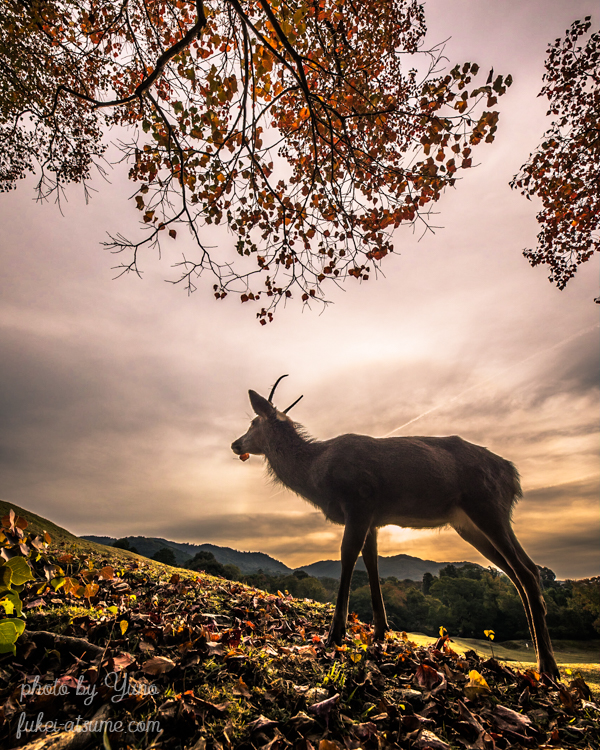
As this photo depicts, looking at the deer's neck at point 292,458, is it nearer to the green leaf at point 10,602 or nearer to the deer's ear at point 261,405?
the deer's ear at point 261,405

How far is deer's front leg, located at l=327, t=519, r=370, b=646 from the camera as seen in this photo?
4278 millimetres

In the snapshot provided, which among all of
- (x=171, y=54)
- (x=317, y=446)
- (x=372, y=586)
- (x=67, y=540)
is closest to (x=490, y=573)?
(x=372, y=586)

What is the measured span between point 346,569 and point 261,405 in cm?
329

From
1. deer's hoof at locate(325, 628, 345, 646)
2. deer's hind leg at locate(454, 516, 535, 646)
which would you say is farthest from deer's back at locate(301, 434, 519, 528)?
deer's hoof at locate(325, 628, 345, 646)

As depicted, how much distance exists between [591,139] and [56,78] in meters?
14.6

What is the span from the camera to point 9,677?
7.04 feet

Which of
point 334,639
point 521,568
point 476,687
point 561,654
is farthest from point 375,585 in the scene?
point 561,654

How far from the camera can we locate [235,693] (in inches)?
93.9

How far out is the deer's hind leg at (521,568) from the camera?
4.41 metres

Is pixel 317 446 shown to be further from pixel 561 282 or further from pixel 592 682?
pixel 561 282

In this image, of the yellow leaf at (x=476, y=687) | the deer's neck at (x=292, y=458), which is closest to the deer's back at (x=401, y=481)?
the deer's neck at (x=292, y=458)

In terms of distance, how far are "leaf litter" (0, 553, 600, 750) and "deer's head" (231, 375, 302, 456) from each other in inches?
122

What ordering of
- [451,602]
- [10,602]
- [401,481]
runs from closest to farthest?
[10,602] < [401,481] < [451,602]

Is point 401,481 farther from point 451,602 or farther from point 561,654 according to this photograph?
point 451,602
